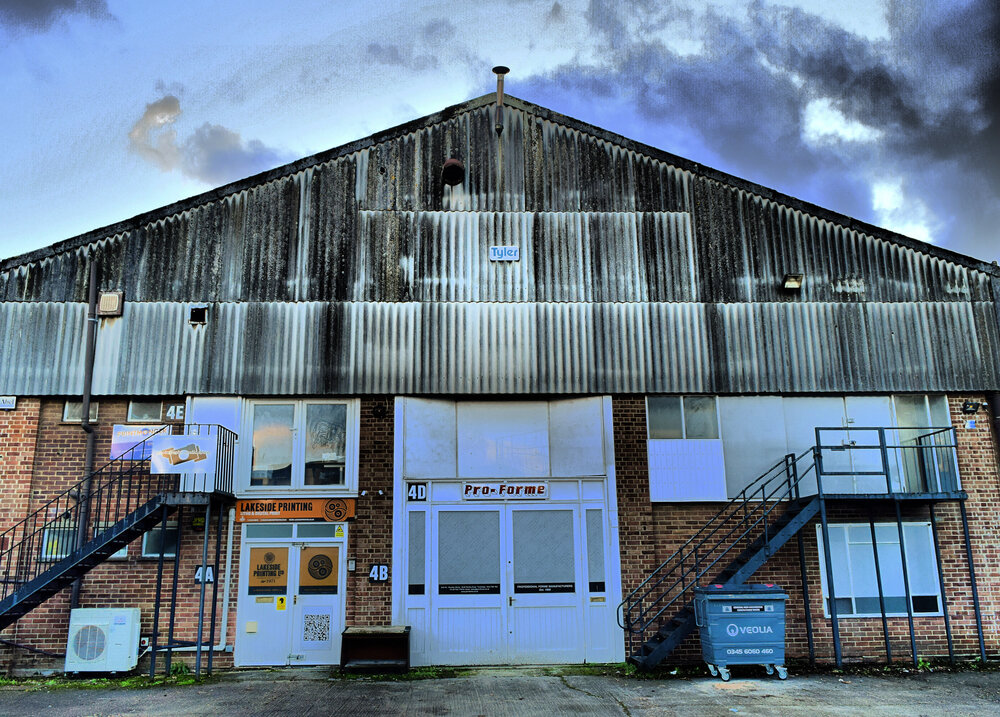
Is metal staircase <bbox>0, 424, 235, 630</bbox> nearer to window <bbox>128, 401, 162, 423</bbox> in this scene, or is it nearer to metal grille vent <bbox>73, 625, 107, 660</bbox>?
window <bbox>128, 401, 162, 423</bbox>

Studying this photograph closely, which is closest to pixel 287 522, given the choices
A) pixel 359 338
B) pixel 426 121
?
pixel 359 338

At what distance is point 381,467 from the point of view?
544 inches

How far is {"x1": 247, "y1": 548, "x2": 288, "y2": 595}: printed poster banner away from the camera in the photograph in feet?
44.0

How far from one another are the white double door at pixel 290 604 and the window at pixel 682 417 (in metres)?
6.10

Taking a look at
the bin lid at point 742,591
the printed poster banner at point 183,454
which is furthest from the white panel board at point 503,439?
the printed poster banner at point 183,454

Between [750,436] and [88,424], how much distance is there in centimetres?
1178

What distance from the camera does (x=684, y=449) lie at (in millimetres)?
14102

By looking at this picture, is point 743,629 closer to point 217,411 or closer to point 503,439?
point 503,439

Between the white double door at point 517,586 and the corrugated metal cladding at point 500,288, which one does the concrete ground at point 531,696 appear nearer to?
the white double door at point 517,586

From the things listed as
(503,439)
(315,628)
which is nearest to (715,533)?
(503,439)

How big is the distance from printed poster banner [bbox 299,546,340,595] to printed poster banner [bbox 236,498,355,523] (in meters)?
0.56

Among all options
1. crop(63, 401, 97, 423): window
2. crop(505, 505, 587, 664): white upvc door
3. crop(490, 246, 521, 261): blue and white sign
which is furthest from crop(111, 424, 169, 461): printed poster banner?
crop(490, 246, 521, 261): blue and white sign

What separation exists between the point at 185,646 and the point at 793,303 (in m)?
12.3

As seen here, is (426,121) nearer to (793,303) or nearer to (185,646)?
(793,303)
